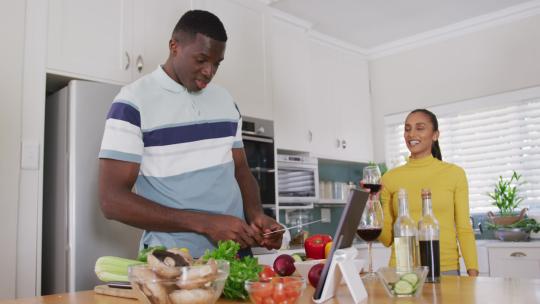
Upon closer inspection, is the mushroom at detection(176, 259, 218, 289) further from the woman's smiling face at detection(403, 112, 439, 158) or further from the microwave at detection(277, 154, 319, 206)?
the microwave at detection(277, 154, 319, 206)

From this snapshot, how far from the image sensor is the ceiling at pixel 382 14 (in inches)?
158

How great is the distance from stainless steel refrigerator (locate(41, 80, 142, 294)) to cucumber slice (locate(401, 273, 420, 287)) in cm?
171

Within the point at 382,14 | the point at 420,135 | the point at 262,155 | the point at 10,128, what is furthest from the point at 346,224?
the point at 382,14

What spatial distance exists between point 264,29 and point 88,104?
1587 mm

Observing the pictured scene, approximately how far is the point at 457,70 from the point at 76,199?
3423mm

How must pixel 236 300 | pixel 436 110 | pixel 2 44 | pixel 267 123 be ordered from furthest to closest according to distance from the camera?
pixel 436 110 < pixel 267 123 < pixel 2 44 < pixel 236 300

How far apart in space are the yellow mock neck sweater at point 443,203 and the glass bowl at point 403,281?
3.70 feet

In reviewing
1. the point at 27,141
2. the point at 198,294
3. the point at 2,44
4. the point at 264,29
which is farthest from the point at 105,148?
the point at 264,29

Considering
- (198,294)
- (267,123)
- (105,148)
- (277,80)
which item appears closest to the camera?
(198,294)

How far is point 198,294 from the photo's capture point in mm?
936

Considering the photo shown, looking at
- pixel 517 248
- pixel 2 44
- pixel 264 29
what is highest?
pixel 264 29

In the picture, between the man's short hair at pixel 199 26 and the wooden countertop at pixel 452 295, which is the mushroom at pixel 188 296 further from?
the man's short hair at pixel 199 26

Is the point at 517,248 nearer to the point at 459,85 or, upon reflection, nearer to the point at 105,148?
the point at 459,85

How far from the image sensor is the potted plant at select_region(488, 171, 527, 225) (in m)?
4.05
